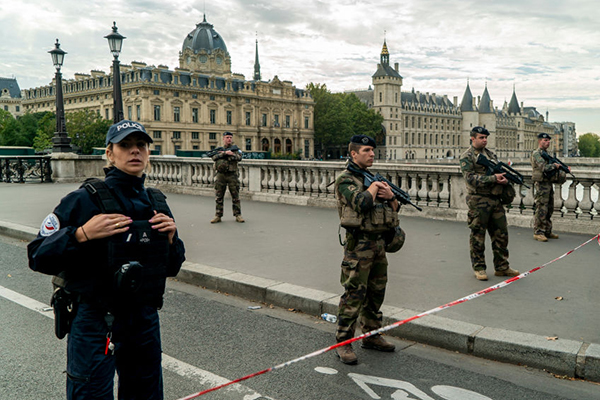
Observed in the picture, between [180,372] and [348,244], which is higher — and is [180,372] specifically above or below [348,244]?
below

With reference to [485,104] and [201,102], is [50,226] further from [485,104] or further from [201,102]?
[485,104]

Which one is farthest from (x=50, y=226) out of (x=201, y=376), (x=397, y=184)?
(x=397, y=184)

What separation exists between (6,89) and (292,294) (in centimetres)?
16105

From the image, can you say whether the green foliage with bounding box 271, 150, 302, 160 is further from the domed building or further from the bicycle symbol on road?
the bicycle symbol on road

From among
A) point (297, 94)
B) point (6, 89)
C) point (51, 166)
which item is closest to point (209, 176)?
point (51, 166)

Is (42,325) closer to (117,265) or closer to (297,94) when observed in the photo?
(117,265)

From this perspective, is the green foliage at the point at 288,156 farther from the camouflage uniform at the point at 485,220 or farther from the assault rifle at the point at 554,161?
the camouflage uniform at the point at 485,220

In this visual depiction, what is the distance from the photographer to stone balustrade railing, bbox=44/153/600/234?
9820mm

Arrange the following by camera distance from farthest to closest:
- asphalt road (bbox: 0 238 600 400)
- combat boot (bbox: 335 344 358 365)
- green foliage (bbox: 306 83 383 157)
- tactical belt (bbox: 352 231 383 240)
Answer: green foliage (bbox: 306 83 383 157) < tactical belt (bbox: 352 231 383 240) < combat boot (bbox: 335 344 358 365) < asphalt road (bbox: 0 238 600 400)

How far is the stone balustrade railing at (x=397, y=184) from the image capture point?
9820 mm

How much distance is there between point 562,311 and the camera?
5.36 meters

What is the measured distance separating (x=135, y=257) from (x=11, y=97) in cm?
16321

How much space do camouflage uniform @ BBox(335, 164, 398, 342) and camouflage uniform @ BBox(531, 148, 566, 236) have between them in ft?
18.7

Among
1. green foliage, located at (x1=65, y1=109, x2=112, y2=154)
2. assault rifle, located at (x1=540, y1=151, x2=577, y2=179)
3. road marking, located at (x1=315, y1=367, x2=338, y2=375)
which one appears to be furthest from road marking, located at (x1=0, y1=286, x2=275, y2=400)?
green foliage, located at (x1=65, y1=109, x2=112, y2=154)
